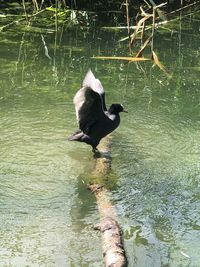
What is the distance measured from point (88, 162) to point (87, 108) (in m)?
0.55

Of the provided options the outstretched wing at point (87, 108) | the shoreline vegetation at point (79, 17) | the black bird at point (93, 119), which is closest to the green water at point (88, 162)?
the black bird at point (93, 119)

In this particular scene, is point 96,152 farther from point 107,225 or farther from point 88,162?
point 107,225

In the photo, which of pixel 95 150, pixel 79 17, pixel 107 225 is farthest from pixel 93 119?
pixel 79 17

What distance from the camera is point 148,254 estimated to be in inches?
162

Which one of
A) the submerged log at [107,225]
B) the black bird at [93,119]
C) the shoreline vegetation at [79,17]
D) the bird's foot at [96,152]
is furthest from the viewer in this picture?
the shoreline vegetation at [79,17]

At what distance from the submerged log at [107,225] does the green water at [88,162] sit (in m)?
0.08

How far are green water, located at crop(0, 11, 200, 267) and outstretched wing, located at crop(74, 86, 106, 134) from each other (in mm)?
367

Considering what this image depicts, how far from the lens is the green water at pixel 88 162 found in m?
4.24

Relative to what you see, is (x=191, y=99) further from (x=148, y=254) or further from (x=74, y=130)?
(x=148, y=254)

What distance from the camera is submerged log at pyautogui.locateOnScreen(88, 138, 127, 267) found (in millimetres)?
3805

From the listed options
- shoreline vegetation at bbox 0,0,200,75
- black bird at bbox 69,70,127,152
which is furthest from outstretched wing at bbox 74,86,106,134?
shoreline vegetation at bbox 0,0,200,75

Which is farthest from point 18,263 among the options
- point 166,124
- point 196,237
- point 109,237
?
point 166,124

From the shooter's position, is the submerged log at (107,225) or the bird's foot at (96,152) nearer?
the submerged log at (107,225)

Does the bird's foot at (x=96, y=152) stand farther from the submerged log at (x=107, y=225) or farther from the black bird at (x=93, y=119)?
the submerged log at (x=107, y=225)
